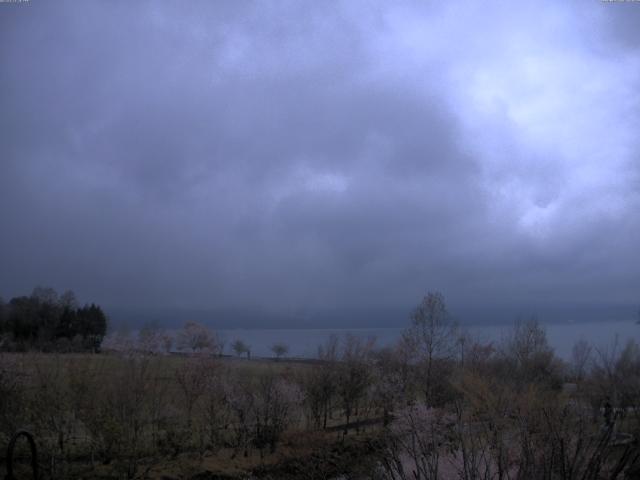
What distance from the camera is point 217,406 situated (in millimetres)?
31453

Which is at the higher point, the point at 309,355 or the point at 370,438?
the point at 309,355

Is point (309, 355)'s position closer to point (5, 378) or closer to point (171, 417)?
point (171, 417)

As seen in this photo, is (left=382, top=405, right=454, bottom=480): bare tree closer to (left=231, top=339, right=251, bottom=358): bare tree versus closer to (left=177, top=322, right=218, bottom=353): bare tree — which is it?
(left=177, top=322, right=218, bottom=353): bare tree

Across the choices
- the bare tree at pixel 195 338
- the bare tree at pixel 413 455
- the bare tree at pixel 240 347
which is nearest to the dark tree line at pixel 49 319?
the bare tree at pixel 240 347

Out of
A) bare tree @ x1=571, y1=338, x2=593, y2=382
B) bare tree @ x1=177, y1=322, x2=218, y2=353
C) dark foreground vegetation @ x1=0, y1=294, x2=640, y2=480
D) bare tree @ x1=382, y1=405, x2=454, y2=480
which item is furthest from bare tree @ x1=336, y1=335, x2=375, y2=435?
bare tree @ x1=382, y1=405, x2=454, y2=480

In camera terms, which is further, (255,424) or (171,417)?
(255,424)

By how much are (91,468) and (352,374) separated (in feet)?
69.7

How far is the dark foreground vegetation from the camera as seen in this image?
24.0m

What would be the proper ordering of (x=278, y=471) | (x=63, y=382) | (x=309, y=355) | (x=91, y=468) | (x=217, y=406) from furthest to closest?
(x=309, y=355)
(x=217, y=406)
(x=278, y=471)
(x=63, y=382)
(x=91, y=468)

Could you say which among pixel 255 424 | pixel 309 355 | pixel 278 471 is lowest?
pixel 278 471

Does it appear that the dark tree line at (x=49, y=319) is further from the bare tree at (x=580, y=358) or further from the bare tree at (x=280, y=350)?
the bare tree at (x=580, y=358)

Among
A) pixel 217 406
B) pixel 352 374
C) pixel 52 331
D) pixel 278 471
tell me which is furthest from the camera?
pixel 52 331

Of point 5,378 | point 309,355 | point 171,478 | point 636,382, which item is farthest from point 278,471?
point 636,382

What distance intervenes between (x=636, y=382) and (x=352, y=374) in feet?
68.2
